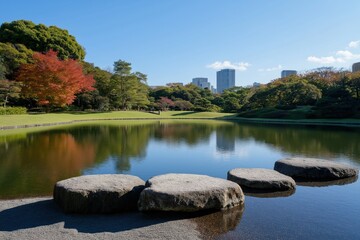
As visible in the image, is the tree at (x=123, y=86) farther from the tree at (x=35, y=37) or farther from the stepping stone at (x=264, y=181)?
the stepping stone at (x=264, y=181)

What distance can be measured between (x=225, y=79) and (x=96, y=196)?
183283 mm

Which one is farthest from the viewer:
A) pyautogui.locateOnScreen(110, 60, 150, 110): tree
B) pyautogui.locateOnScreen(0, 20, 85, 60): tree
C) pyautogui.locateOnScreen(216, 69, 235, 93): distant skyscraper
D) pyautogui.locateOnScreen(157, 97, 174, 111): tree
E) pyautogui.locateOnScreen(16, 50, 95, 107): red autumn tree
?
pyautogui.locateOnScreen(216, 69, 235, 93): distant skyscraper

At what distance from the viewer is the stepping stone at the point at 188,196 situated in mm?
4762

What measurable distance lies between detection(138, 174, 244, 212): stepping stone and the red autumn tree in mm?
27037

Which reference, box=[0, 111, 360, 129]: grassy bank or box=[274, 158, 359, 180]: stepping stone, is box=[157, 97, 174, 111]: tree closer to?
box=[0, 111, 360, 129]: grassy bank

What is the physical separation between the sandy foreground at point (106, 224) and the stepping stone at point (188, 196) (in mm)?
143

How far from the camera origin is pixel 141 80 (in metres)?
43.0

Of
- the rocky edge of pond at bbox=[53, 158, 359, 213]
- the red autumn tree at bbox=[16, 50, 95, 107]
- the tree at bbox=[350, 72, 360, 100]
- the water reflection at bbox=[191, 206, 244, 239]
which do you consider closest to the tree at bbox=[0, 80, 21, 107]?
the red autumn tree at bbox=[16, 50, 95, 107]

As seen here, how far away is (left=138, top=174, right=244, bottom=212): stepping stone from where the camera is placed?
4762mm

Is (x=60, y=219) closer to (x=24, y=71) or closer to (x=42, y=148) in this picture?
(x=42, y=148)

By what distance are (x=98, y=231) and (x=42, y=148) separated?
28.3ft

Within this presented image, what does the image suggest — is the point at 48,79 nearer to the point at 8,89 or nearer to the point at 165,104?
the point at 8,89

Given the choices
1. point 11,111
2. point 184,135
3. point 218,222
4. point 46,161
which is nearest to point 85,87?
point 11,111

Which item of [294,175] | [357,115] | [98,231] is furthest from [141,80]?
[98,231]
